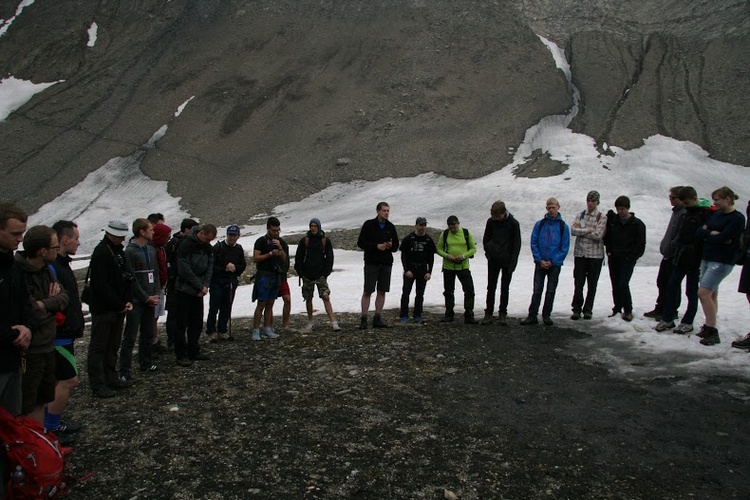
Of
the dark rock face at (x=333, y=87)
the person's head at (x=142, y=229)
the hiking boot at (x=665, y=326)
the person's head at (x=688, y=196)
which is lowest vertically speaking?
the hiking boot at (x=665, y=326)

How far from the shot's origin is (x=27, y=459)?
371 cm

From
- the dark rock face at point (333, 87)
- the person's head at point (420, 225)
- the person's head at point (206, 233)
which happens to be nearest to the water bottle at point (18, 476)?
the person's head at point (206, 233)

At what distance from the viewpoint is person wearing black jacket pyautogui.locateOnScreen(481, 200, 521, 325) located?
35.0 feet

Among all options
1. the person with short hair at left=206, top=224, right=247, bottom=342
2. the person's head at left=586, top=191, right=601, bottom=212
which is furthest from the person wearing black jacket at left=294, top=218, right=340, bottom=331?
the person's head at left=586, top=191, right=601, bottom=212

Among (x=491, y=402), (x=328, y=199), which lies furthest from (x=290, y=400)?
(x=328, y=199)

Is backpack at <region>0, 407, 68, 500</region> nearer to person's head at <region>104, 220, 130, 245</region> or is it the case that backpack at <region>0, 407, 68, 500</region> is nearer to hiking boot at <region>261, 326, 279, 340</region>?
person's head at <region>104, 220, 130, 245</region>

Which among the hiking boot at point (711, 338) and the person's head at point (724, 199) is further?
the hiking boot at point (711, 338)

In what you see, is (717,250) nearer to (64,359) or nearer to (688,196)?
(688,196)

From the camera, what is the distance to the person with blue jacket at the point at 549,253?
34.4 ft

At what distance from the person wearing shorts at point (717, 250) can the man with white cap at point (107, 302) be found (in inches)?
322

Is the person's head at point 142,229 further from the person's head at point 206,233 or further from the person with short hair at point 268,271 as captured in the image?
the person with short hair at point 268,271

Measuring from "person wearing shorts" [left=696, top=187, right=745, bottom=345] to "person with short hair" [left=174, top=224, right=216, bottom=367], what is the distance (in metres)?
7.43

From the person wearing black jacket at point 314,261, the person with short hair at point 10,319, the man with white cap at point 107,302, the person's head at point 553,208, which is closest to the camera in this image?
the person with short hair at point 10,319

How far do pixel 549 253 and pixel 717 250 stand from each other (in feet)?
→ 9.43
